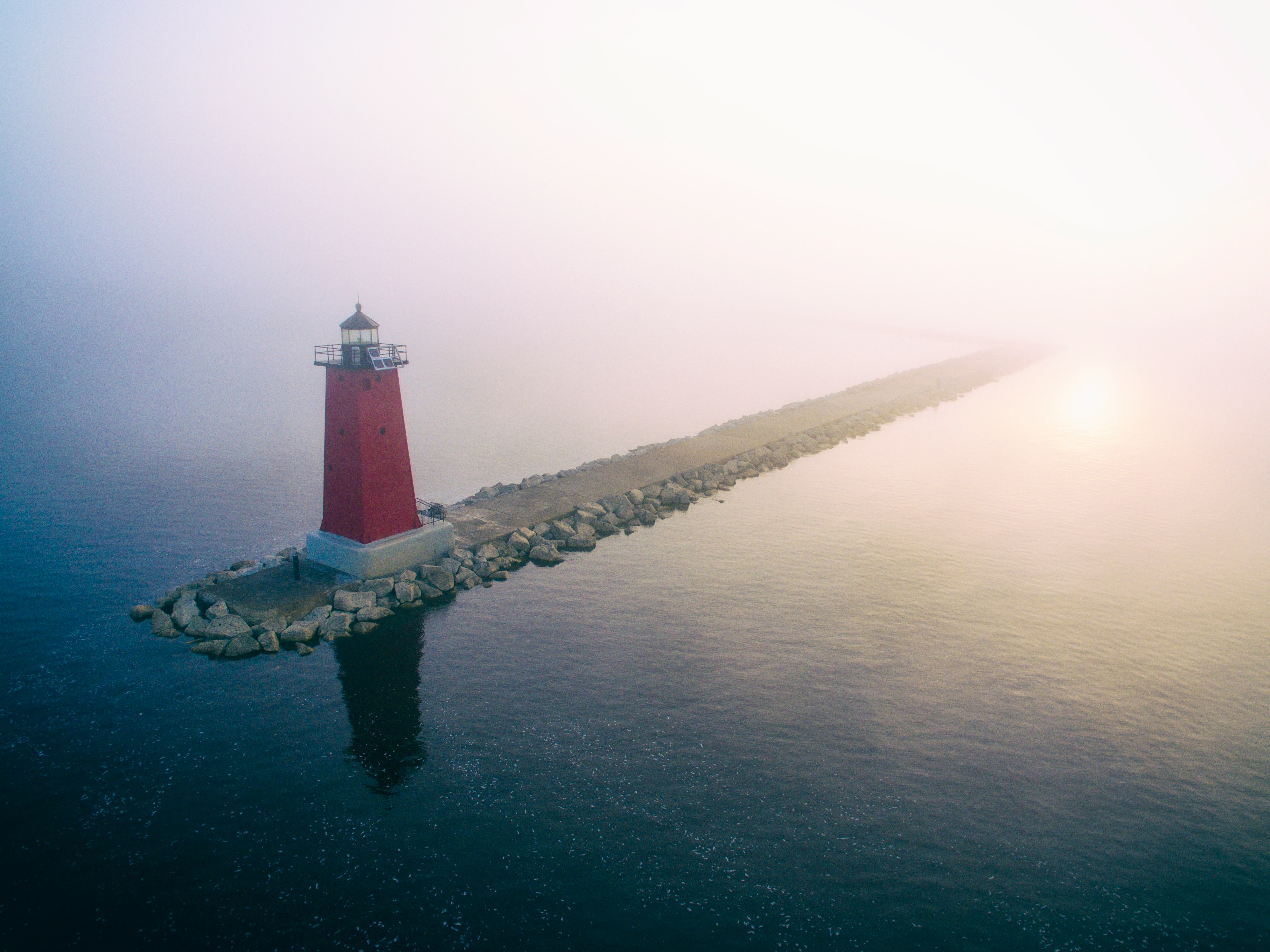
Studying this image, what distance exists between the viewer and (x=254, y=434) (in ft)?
182

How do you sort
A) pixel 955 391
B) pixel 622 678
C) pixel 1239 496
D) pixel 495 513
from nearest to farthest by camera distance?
pixel 622 678 < pixel 495 513 < pixel 1239 496 < pixel 955 391

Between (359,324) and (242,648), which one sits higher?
(359,324)

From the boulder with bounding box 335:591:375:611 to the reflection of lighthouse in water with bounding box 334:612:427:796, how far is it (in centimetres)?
114

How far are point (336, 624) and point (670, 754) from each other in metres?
12.1

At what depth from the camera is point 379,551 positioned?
26.6 metres

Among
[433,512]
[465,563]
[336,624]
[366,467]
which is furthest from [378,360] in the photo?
[336,624]

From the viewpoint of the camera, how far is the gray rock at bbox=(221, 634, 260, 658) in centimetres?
2227

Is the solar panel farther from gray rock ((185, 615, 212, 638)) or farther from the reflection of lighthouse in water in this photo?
gray rock ((185, 615, 212, 638))

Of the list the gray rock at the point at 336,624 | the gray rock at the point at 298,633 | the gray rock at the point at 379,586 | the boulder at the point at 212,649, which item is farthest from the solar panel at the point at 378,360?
the boulder at the point at 212,649

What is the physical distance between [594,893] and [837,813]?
18.7 ft

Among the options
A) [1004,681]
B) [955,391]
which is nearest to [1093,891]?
[1004,681]

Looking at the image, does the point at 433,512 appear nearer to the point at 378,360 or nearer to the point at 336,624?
the point at 336,624

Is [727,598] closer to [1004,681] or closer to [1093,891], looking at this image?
[1004,681]

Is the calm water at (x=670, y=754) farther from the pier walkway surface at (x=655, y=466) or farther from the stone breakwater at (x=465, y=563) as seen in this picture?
the pier walkway surface at (x=655, y=466)
